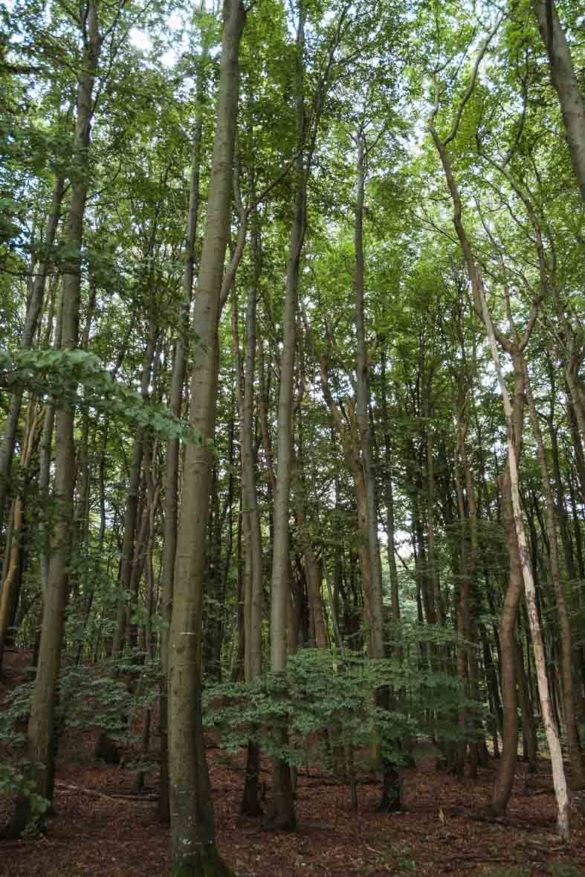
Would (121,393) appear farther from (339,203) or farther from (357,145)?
(357,145)

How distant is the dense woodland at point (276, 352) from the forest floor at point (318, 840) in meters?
0.36

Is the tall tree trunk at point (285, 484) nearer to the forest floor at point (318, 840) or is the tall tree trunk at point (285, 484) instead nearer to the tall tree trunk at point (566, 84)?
the forest floor at point (318, 840)

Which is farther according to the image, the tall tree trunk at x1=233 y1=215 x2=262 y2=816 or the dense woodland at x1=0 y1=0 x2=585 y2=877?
the tall tree trunk at x1=233 y1=215 x2=262 y2=816

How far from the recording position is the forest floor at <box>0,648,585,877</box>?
19.0 feet

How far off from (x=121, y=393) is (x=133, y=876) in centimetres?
473

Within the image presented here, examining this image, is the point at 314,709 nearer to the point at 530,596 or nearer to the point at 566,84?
the point at 530,596

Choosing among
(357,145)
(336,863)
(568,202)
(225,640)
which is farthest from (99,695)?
(225,640)

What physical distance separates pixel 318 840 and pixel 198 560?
441 centimetres

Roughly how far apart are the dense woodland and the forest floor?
359mm

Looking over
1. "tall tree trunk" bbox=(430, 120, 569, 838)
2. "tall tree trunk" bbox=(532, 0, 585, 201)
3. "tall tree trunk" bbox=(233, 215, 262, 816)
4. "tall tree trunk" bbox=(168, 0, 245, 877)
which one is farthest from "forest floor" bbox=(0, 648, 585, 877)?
"tall tree trunk" bbox=(532, 0, 585, 201)

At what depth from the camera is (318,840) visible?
7043 millimetres

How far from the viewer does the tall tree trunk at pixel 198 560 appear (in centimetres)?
439

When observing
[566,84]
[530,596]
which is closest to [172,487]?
[530,596]

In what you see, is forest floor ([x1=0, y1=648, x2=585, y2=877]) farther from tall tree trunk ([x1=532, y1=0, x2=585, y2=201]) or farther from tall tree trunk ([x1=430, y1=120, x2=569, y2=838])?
tall tree trunk ([x1=532, y1=0, x2=585, y2=201])
